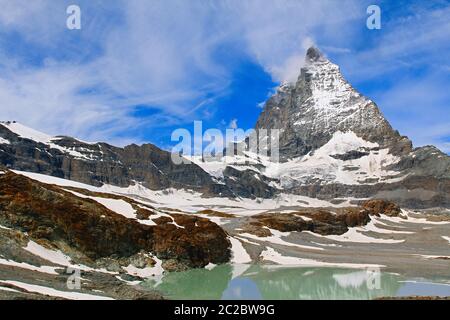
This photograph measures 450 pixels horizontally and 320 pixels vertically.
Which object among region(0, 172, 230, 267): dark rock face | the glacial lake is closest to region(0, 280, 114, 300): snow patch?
the glacial lake

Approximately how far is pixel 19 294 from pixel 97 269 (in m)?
24.7

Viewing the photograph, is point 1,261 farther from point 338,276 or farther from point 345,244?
point 345,244

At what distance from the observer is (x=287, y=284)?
60812mm

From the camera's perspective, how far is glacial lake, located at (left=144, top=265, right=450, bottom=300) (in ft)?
166

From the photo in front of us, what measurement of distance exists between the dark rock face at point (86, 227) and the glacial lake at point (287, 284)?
5.04 meters

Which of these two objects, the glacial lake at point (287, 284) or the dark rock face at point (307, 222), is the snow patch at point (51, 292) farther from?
the dark rock face at point (307, 222)

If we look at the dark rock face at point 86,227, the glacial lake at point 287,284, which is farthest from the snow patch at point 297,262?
the dark rock face at point 86,227

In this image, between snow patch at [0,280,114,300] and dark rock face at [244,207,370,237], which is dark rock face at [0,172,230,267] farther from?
dark rock face at [244,207,370,237]

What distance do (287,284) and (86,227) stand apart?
2835 cm

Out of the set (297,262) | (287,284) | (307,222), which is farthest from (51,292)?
(307,222)

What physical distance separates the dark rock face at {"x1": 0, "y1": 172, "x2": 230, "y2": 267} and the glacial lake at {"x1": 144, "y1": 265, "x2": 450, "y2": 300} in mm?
5039

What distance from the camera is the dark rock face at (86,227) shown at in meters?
53.6

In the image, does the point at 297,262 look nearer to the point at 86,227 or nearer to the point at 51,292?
the point at 86,227
